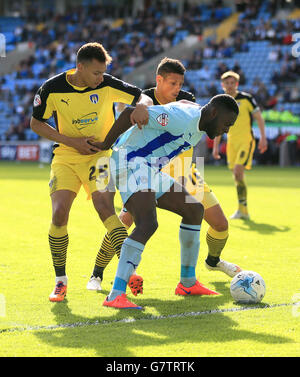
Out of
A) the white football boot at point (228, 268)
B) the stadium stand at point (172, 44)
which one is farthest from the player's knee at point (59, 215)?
the stadium stand at point (172, 44)

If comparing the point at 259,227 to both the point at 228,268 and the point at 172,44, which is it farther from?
the point at 172,44

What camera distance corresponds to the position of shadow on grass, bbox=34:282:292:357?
163 inches

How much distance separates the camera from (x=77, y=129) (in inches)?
228

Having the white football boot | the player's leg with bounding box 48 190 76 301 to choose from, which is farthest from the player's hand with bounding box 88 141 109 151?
the white football boot

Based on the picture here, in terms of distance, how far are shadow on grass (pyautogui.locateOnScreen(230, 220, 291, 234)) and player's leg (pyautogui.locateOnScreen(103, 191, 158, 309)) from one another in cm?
480

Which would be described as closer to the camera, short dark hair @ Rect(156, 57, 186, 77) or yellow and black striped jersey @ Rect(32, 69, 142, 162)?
yellow and black striped jersey @ Rect(32, 69, 142, 162)

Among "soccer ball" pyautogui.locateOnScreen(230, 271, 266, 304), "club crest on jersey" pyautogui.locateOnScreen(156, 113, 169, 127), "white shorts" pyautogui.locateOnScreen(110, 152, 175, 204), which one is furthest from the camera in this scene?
"soccer ball" pyautogui.locateOnScreen(230, 271, 266, 304)

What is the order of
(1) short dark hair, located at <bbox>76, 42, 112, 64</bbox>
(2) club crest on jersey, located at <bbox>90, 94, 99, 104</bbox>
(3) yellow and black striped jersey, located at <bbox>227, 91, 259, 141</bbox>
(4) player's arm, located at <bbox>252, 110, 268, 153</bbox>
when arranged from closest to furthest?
(1) short dark hair, located at <bbox>76, 42, 112, 64</bbox> < (2) club crest on jersey, located at <bbox>90, 94, 99, 104</bbox> < (4) player's arm, located at <bbox>252, 110, 268, 153</bbox> < (3) yellow and black striped jersey, located at <bbox>227, 91, 259, 141</bbox>

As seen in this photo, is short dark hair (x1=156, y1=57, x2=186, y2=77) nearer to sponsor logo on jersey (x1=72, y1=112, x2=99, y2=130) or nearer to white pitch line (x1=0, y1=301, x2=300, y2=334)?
sponsor logo on jersey (x1=72, y1=112, x2=99, y2=130)

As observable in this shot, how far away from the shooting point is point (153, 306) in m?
5.27

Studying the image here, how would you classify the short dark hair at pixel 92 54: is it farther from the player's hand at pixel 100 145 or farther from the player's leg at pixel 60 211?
the player's leg at pixel 60 211

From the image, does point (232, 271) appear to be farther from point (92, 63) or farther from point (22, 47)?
point (22, 47)

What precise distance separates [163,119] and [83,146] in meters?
0.88
